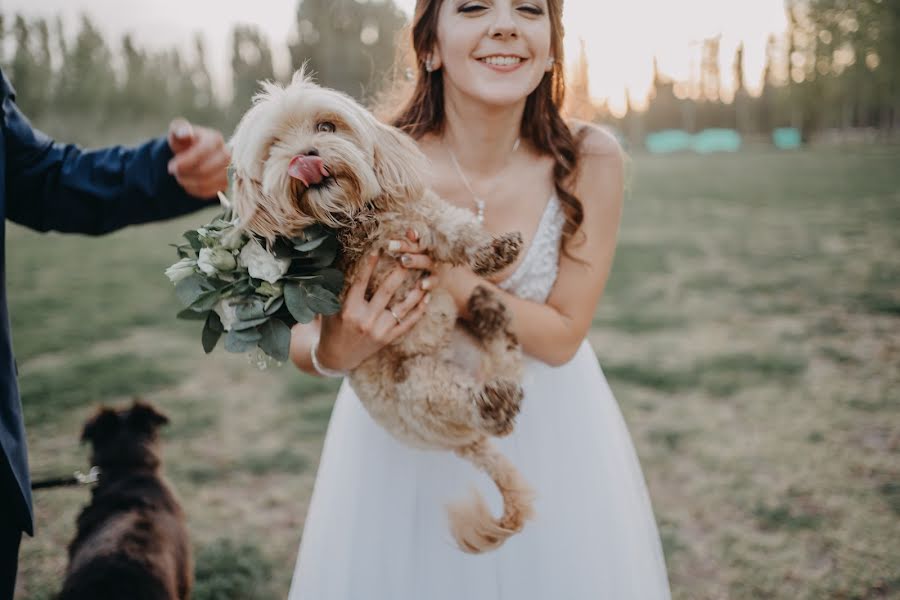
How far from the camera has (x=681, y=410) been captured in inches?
186

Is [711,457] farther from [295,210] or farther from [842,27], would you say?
[842,27]

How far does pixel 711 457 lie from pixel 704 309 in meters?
3.28

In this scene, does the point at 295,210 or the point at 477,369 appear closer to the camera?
the point at 295,210

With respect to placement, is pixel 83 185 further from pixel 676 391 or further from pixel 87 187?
pixel 676 391

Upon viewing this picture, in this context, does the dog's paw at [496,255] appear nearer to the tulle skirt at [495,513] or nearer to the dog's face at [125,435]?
the tulle skirt at [495,513]

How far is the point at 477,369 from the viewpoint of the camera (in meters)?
2.05

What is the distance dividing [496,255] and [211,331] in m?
0.82

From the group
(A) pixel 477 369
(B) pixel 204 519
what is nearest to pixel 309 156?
(A) pixel 477 369

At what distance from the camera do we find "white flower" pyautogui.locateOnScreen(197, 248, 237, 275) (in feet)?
5.75

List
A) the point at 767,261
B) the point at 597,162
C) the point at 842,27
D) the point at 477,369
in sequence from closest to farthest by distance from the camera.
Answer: the point at 477,369 → the point at 597,162 → the point at 767,261 → the point at 842,27

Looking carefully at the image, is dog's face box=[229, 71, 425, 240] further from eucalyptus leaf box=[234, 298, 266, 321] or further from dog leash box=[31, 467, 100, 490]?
dog leash box=[31, 467, 100, 490]

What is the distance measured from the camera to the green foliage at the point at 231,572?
10.4 ft

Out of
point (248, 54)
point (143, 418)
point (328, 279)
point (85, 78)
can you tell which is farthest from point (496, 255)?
point (248, 54)

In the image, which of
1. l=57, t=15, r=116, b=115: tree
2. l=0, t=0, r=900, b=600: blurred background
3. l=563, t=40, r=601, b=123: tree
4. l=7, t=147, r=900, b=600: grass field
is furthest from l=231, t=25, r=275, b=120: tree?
l=563, t=40, r=601, b=123: tree
